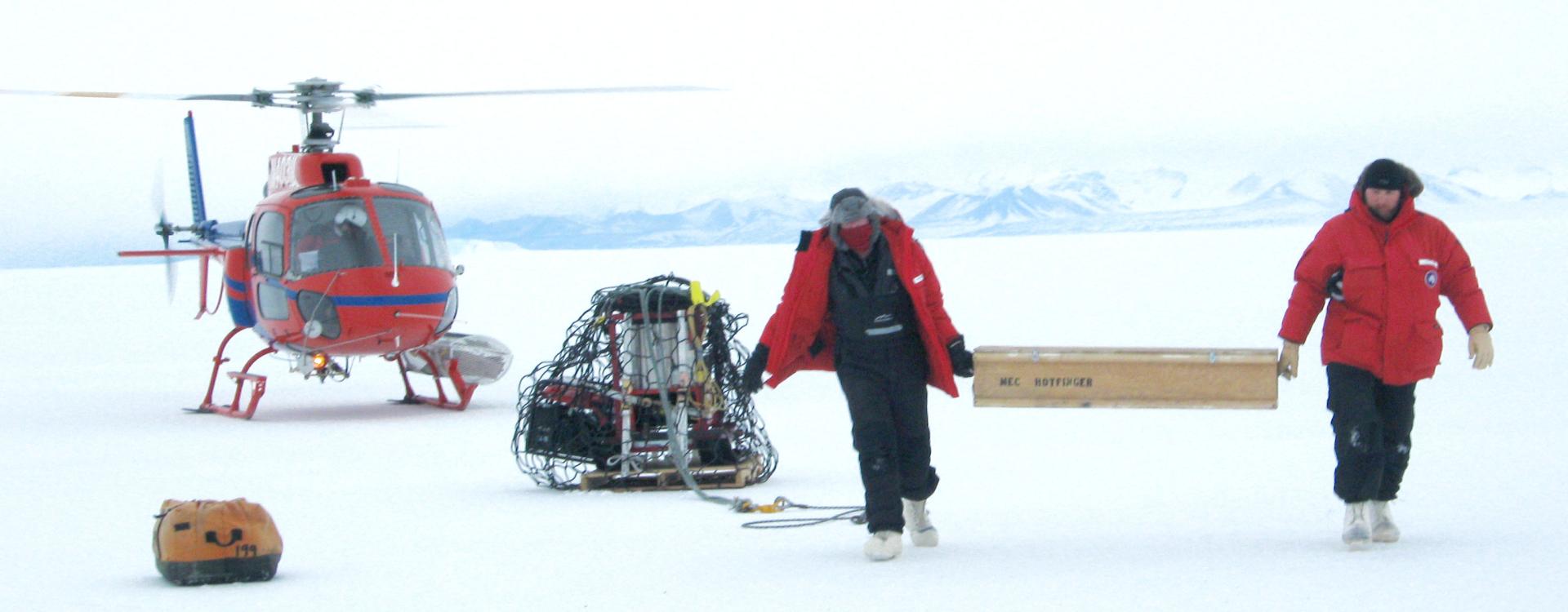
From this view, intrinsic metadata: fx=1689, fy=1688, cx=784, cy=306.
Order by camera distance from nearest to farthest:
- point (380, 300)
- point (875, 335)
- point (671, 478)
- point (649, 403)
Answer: point (875, 335), point (671, 478), point (649, 403), point (380, 300)

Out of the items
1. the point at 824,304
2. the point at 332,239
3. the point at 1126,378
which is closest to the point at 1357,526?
the point at 1126,378

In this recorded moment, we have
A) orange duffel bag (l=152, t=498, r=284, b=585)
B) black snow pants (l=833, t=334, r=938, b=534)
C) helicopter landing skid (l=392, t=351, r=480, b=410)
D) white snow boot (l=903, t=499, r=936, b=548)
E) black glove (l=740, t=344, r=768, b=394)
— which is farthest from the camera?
helicopter landing skid (l=392, t=351, r=480, b=410)

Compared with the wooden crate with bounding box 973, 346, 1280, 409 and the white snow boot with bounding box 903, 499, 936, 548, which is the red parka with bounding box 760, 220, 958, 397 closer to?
the wooden crate with bounding box 973, 346, 1280, 409

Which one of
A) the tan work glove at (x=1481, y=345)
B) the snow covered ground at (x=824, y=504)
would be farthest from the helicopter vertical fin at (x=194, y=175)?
the tan work glove at (x=1481, y=345)

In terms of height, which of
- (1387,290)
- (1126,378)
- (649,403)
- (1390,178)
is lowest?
(649,403)

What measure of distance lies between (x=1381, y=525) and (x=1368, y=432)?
1.33 feet

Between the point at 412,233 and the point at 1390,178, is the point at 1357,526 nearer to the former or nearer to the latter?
the point at 1390,178

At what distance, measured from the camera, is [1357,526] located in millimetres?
6461

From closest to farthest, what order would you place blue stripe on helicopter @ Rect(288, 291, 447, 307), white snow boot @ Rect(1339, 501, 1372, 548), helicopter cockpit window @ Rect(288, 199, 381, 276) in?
white snow boot @ Rect(1339, 501, 1372, 548), blue stripe on helicopter @ Rect(288, 291, 447, 307), helicopter cockpit window @ Rect(288, 199, 381, 276)

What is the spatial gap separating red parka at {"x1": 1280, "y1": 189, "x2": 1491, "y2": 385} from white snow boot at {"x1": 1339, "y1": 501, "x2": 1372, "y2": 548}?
0.50 meters

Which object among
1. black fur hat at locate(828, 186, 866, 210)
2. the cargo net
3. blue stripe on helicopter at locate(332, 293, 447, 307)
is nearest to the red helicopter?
blue stripe on helicopter at locate(332, 293, 447, 307)

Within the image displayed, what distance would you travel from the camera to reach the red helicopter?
46.6 feet

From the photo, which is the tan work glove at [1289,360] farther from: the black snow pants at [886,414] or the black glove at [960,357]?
the black snow pants at [886,414]

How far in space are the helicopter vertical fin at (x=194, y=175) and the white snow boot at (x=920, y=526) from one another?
40.2ft
